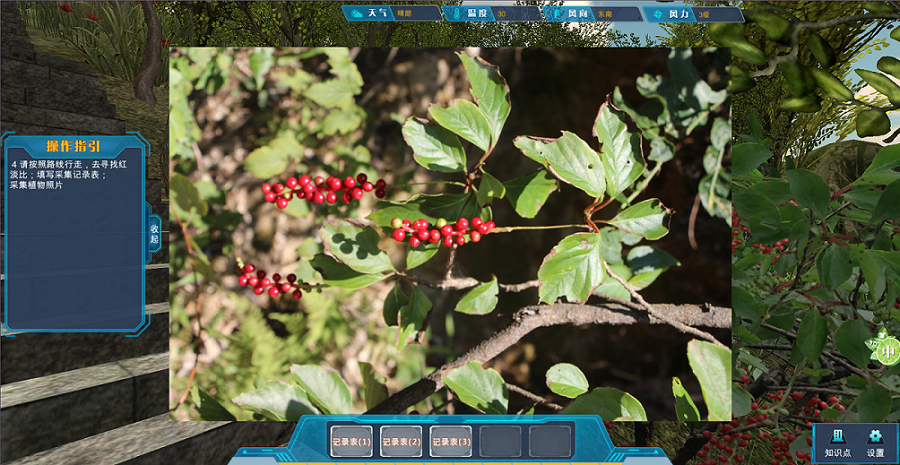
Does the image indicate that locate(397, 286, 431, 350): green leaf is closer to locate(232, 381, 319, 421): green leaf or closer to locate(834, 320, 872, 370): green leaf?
locate(232, 381, 319, 421): green leaf

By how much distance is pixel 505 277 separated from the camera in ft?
2.82

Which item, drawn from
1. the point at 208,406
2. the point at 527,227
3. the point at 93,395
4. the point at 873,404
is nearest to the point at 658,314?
the point at 527,227

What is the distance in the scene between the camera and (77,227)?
3.02 feet

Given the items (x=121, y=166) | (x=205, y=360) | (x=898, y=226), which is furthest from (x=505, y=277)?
(x=898, y=226)

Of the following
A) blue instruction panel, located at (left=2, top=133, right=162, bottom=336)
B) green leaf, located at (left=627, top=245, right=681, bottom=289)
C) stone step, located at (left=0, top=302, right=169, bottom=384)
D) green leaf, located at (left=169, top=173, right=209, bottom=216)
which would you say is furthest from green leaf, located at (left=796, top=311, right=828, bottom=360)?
stone step, located at (left=0, top=302, right=169, bottom=384)

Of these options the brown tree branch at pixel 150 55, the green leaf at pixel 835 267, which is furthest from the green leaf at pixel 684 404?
the brown tree branch at pixel 150 55

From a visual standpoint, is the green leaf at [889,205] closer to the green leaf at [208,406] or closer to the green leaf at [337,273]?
the green leaf at [337,273]

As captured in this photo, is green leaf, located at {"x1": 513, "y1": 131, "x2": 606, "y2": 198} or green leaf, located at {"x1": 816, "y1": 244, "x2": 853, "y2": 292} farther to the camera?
green leaf, located at {"x1": 816, "y1": 244, "x2": 853, "y2": 292}

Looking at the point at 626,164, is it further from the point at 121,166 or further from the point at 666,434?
Answer: the point at 121,166

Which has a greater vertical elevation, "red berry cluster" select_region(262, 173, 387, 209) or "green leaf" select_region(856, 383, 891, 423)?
"red berry cluster" select_region(262, 173, 387, 209)

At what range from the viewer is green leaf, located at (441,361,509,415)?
0.87 m

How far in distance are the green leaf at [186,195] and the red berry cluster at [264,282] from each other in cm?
15

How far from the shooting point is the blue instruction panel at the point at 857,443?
1.01 meters

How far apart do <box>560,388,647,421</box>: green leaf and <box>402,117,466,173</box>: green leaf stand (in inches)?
21.6
